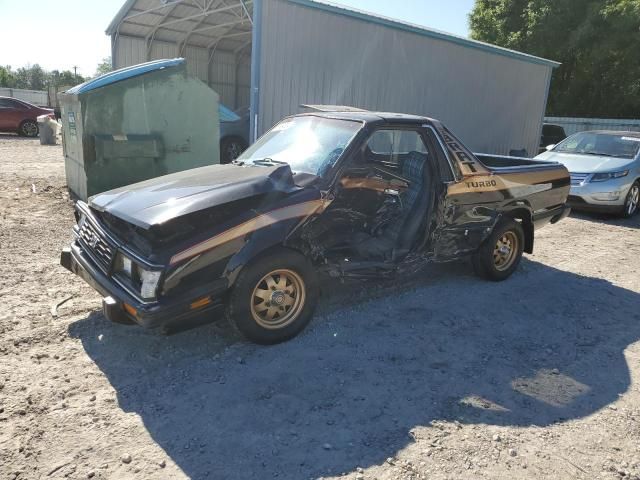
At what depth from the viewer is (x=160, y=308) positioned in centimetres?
309

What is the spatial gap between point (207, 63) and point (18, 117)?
7.84 m

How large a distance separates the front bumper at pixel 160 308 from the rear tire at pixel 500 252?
119 inches

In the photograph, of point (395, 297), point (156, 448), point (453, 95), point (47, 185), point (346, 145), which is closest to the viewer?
point (156, 448)

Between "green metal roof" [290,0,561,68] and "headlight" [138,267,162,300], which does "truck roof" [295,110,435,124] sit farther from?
"green metal roof" [290,0,561,68]

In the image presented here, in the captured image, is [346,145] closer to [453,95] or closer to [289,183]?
[289,183]

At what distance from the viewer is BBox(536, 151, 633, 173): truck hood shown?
353 inches

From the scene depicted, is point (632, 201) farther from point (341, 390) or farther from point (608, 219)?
point (341, 390)

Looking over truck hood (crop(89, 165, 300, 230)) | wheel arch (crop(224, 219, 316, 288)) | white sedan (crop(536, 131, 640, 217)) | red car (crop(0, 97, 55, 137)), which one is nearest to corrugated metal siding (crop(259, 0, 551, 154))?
white sedan (crop(536, 131, 640, 217))

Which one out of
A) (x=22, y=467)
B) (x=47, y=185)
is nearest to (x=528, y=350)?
(x=22, y=467)

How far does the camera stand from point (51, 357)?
346 cm

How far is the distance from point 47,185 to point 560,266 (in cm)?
852

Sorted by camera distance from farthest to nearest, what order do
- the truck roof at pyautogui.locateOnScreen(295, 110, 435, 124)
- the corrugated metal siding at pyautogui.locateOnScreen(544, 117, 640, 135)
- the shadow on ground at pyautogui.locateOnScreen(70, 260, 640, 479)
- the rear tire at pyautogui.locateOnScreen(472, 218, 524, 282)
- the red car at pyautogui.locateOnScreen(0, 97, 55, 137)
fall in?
the corrugated metal siding at pyautogui.locateOnScreen(544, 117, 640, 135)
the red car at pyautogui.locateOnScreen(0, 97, 55, 137)
the rear tire at pyautogui.locateOnScreen(472, 218, 524, 282)
the truck roof at pyautogui.locateOnScreen(295, 110, 435, 124)
the shadow on ground at pyautogui.locateOnScreen(70, 260, 640, 479)

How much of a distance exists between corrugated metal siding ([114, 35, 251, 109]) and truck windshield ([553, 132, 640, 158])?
12.3 metres

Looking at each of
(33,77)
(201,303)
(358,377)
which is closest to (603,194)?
(358,377)
